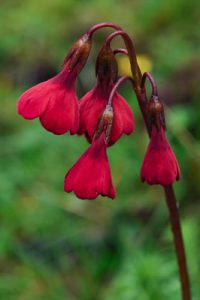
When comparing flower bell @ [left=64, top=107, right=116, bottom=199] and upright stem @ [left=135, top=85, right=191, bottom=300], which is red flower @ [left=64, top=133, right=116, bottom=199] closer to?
flower bell @ [left=64, top=107, right=116, bottom=199]

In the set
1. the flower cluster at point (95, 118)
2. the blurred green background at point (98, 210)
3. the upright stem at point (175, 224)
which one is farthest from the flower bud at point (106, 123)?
the blurred green background at point (98, 210)

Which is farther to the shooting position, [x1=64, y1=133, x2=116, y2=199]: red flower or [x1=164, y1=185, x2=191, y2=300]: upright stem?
[x1=164, y1=185, x2=191, y2=300]: upright stem

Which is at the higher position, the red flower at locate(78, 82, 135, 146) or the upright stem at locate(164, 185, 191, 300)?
the red flower at locate(78, 82, 135, 146)

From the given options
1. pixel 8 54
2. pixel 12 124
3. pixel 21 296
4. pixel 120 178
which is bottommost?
pixel 21 296

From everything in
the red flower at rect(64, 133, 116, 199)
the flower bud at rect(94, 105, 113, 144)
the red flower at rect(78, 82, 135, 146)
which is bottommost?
the red flower at rect(64, 133, 116, 199)

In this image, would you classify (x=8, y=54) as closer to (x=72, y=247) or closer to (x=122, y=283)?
(x=72, y=247)

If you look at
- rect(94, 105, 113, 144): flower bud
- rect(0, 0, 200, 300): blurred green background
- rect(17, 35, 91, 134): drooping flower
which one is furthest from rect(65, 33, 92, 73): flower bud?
rect(0, 0, 200, 300): blurred green background

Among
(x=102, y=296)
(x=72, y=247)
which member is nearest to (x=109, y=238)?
(x=72, y=247)
